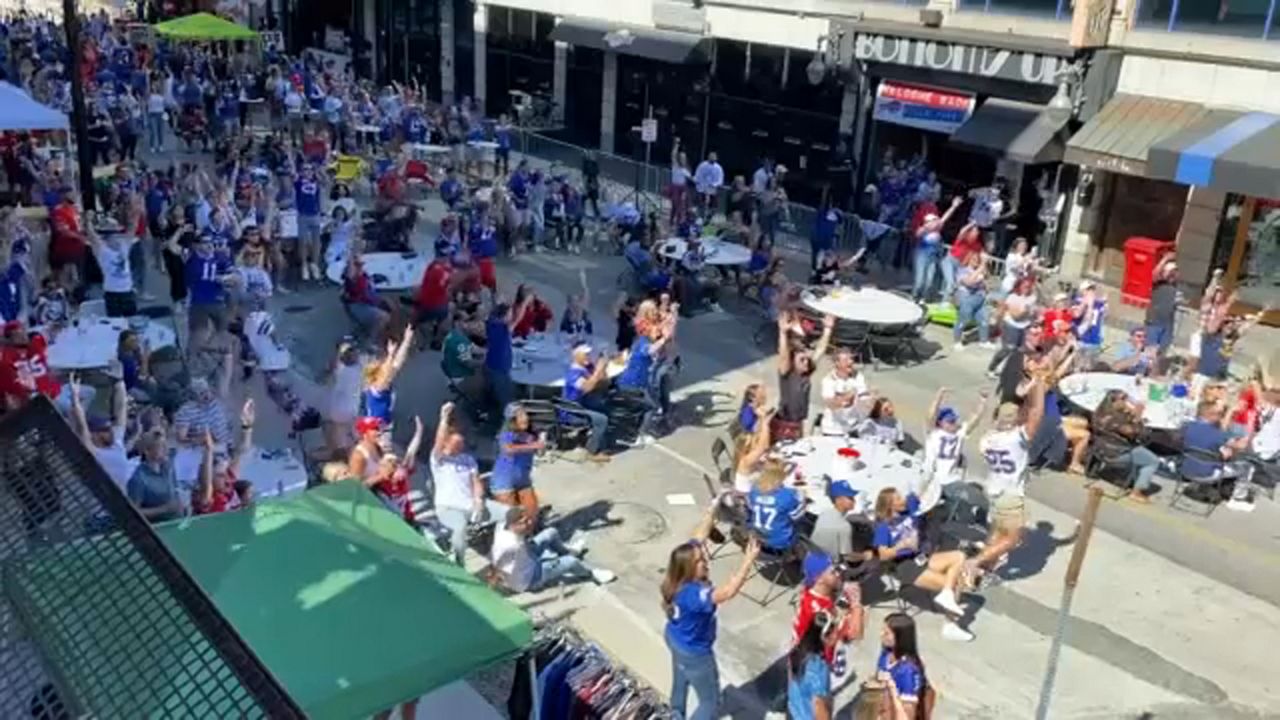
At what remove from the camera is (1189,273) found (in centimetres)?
1939

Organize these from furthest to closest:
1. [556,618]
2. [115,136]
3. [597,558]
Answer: [115,136], [597,558], [556,618]

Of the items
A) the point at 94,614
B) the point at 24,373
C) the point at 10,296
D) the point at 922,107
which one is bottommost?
the point at 10,296

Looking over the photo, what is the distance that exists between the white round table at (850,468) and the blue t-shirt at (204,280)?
718cm

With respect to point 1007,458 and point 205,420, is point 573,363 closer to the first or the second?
point 205,420

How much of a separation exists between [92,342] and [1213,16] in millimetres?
17471

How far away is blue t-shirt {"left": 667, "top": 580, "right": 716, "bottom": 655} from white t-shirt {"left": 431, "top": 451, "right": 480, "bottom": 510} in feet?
8.65

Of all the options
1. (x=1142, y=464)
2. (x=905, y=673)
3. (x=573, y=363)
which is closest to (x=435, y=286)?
(x=573, y=363)

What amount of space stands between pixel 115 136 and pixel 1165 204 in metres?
21.0

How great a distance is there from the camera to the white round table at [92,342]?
11.8m

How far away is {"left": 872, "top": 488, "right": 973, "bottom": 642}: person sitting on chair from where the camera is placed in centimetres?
912

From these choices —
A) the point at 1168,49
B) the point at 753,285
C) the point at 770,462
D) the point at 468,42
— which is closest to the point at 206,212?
the point at 753,285

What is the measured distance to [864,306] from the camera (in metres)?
16.2

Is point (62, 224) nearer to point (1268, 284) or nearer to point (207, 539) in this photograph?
point (207, 539)

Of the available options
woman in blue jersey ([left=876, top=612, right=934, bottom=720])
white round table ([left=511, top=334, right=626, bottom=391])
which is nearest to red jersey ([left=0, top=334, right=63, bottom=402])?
white round table ([left=511, top=334, right=626, bottom=391])
